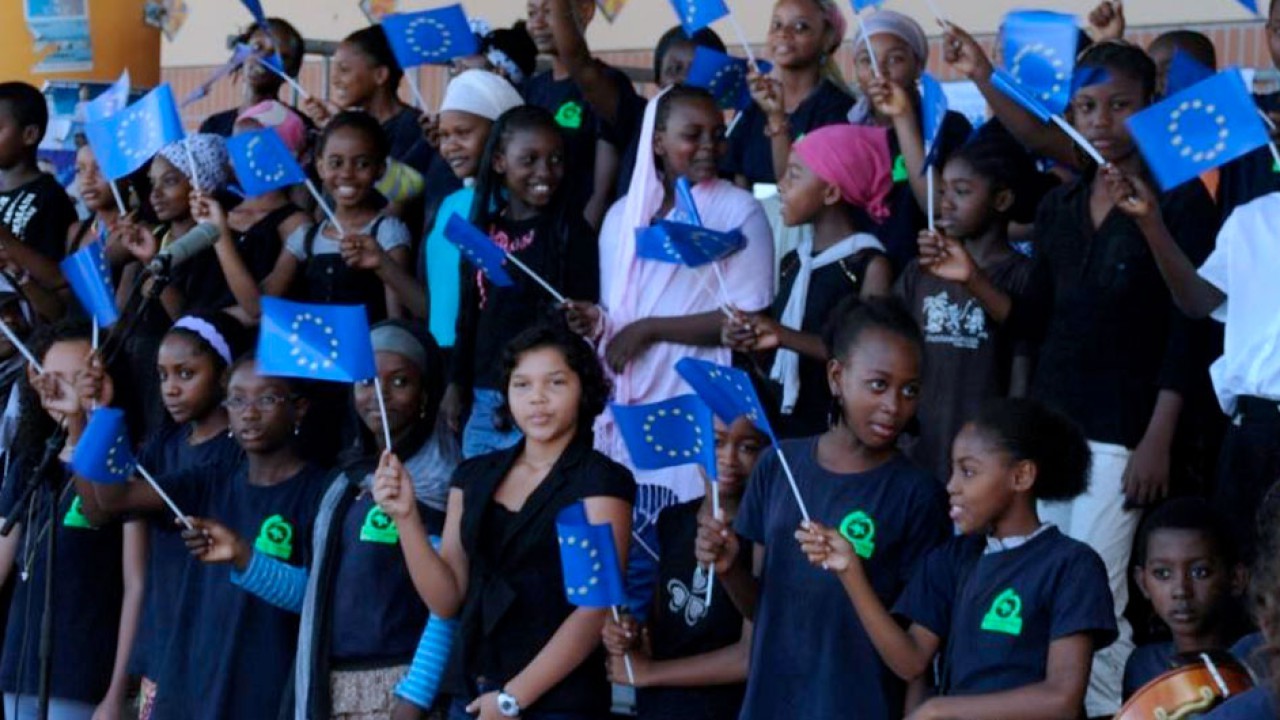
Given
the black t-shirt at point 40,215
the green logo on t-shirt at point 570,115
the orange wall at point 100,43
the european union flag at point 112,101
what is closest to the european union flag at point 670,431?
the green logo on t-shirt at point 570,115

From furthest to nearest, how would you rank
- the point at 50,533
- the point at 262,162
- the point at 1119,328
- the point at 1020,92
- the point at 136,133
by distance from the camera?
the point at 262,162 → the point at 136,133 → the point at 1119,328 → the point at 50,533 → the point at 1020,92

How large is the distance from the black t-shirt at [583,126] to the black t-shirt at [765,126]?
0.34 meters

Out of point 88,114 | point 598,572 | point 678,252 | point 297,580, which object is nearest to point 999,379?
point 678,252

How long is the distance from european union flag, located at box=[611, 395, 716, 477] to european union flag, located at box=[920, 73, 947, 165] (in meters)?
0.95

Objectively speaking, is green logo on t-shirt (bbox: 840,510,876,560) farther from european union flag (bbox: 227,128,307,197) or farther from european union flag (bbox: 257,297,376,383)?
european union flag (bbox: 227,128,307,197)

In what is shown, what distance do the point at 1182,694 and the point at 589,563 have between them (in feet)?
5.40

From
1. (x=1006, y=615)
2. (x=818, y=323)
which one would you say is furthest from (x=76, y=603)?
(x=1006, y=615)

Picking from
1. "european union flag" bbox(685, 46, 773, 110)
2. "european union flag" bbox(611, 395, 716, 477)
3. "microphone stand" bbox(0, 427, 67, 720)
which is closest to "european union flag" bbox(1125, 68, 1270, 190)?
"european union flag" bbox(611, 395, 716, 477)

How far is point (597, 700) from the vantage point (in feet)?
18.6

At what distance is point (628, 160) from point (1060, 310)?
191 centimetres

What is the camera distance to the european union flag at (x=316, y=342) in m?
5.78

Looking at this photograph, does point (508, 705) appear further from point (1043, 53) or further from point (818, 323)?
point (1043, 53)

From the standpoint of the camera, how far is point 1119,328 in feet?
19.4

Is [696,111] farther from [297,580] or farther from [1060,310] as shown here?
[297,580]
